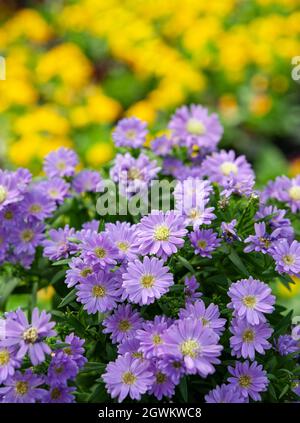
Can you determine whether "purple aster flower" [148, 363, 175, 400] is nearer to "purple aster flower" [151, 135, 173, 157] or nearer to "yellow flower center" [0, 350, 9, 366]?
"yellow flower center" [0, 350, 9, 366]

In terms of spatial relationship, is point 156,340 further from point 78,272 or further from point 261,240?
point 261,240

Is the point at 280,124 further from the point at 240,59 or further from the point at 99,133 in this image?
the point at 99,133

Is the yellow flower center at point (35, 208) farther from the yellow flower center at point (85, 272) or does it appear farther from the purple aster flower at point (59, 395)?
the purple aster flower at point (59, 395)

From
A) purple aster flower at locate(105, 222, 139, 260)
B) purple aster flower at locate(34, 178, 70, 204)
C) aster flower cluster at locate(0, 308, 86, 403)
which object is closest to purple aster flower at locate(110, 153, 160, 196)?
purple aster flower at locate(34, 178, 70, 204)

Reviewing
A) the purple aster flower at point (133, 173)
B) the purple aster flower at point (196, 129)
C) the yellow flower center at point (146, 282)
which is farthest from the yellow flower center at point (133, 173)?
the yellow flower center at point (146, 282)

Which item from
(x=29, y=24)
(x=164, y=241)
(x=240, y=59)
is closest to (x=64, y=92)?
(x=29, y=24)
